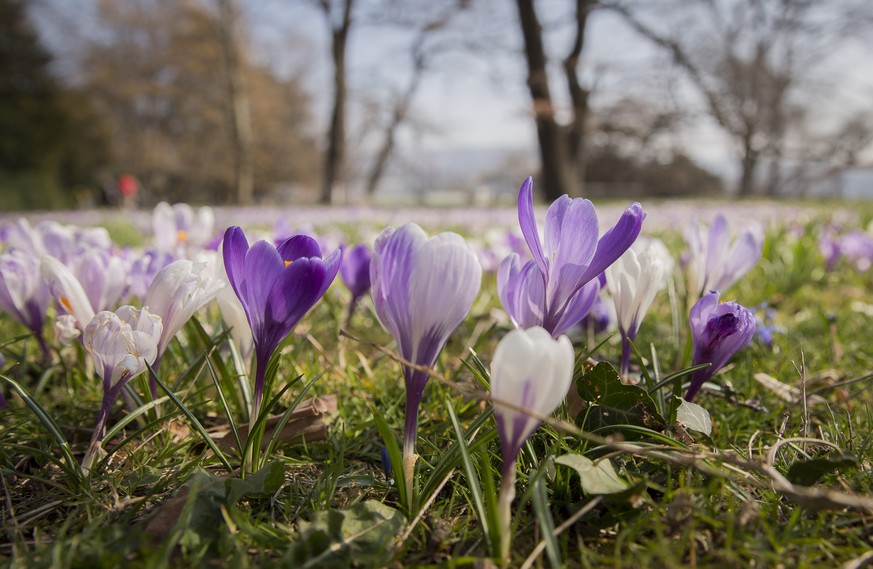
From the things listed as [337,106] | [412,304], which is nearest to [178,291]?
[412,304]

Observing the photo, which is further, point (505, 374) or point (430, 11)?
point (430, 11)

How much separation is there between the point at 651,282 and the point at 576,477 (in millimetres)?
390

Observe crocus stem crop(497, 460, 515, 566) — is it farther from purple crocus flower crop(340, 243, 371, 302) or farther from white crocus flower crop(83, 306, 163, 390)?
purple crocus flower crop(340, 243, 371, 302)

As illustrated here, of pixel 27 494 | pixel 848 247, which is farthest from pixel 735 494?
pixel 848 247

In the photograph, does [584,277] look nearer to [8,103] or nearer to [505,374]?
[505,374]

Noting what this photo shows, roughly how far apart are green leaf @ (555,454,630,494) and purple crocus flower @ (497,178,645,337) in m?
0.21

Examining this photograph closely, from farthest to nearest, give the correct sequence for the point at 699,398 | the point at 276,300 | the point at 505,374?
the point at 699,398 → the point at 276,300 → the point at 505,374

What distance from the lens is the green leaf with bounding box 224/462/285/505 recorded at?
2.99ft

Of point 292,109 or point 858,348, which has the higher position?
point 292,109

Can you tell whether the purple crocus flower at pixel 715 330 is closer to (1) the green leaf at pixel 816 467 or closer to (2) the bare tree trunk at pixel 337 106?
(1) the green leaf at pixel 816 467

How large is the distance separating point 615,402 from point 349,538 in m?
0.51

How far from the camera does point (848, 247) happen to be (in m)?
3.32

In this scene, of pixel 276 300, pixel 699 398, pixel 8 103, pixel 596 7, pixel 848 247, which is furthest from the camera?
pixel 8 103

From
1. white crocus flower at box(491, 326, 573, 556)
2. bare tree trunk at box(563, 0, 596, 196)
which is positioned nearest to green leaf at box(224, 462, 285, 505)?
white crocus flower at box(491, 326, 573, 556)
